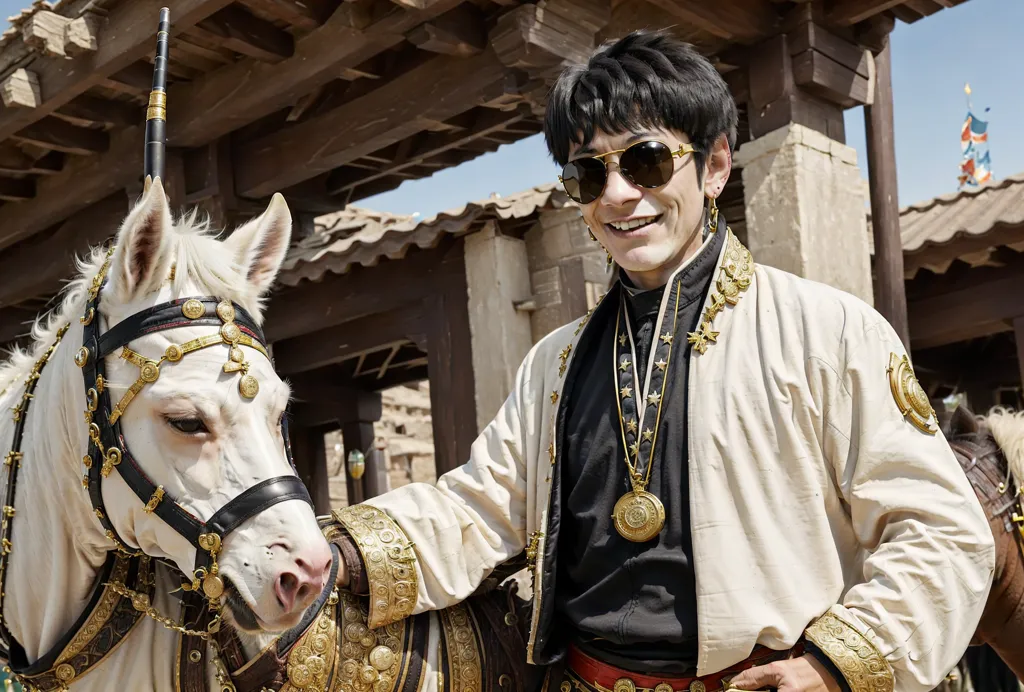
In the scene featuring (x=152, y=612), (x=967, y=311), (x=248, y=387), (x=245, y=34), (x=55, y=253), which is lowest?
(x=152, y=612)

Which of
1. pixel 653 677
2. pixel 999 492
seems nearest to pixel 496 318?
pixel 999 492

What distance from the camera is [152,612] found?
2.24 metres

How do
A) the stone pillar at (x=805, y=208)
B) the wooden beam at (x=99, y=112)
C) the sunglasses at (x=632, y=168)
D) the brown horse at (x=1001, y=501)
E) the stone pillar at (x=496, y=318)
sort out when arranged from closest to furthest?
the sunglasses at (x=632, y=168)
the brown horse at (x=1001, y=501)
the stone pillar at (x=805, y=208)
the stone pillar at (x=496, y=318)
the wooden beam at (x=99, y=112)

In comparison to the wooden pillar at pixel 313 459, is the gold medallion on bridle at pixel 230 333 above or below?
below

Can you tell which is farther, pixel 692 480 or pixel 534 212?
pixel 534 212

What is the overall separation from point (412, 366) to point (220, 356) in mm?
7110

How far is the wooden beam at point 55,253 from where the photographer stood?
6.79 m

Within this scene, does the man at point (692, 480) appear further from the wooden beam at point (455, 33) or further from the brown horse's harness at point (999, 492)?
the wooden beam at point (455, 33)

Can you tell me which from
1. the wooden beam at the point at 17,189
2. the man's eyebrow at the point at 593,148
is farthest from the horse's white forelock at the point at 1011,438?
the wooden beam at the point at 17,189

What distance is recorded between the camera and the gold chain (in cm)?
219

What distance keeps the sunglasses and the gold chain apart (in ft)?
3.98

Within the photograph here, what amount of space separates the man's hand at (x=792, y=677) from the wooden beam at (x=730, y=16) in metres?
3.37

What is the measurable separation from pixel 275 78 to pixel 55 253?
2667mm

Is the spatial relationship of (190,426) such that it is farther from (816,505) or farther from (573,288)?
(573,288)
